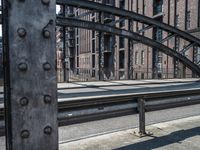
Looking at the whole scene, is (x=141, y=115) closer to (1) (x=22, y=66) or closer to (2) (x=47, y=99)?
(2) (x=47, y=99)

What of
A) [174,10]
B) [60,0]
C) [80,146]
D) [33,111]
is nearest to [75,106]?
[80,146]

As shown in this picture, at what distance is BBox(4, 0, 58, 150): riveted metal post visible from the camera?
2125 millimetres

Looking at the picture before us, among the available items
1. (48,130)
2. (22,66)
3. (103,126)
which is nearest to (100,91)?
(103,126)

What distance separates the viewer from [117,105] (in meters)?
4.79

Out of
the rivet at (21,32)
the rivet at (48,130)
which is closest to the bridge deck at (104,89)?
the rivet at (48,130)

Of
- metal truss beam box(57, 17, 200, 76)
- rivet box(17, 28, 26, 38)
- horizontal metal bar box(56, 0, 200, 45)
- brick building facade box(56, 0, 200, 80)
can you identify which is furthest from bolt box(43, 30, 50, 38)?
brick building facade box(56, 0, 200, 80)

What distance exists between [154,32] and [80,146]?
43210mm

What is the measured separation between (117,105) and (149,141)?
0.79m

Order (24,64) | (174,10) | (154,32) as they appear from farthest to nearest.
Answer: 1. (154,32)
2. (174,10)
3. (24,64)

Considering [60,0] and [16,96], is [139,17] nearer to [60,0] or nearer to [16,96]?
[60,0]

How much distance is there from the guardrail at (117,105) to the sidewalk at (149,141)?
1.16 ft

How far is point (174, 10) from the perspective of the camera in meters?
39.9

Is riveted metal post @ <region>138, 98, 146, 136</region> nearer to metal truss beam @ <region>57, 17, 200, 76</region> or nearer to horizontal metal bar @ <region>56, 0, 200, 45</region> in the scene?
metal truss beam @ <region>57, 17, 200, 76</region>

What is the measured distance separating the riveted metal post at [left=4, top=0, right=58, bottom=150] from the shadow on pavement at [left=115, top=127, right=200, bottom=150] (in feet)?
7.55
